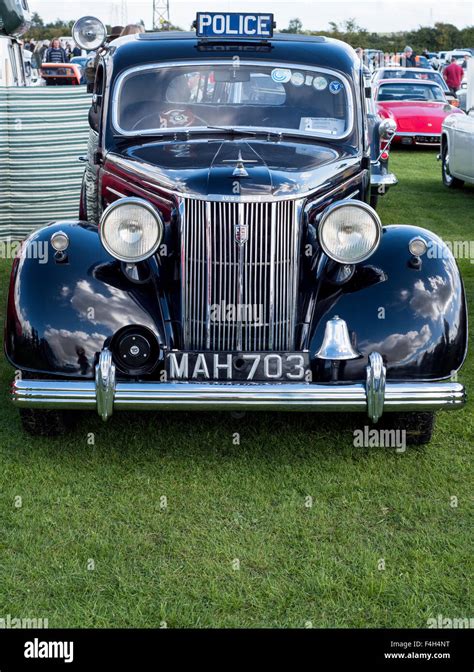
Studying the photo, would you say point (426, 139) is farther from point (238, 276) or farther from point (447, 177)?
point (238, 276)

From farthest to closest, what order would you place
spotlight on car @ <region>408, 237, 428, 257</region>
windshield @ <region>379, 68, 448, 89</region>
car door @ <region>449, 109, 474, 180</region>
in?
1. windshield @ <region>379, 68, 448, 89</region>
2. car door @ <region>449, 109, 474, 180</region>
3. spotlight on car @ <region>408, 237, 428, 257</region>

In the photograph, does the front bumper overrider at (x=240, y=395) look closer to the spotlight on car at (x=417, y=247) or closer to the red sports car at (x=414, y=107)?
the spotlight on car at (x=417, y=247)

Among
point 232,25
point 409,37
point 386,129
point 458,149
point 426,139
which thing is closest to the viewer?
point 232,25

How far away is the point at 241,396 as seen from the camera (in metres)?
4.23

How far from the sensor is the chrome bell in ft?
14.5

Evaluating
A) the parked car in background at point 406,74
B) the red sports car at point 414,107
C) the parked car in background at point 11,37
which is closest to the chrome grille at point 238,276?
the parked car in background at point 11,37

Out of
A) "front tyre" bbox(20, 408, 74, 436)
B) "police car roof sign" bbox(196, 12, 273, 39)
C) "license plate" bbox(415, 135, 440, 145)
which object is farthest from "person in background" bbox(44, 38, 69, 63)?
"front tyre" bbox(20, 408, 74, 436)

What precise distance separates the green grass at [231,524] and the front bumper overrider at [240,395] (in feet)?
1.26

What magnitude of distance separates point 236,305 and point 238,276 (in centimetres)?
14

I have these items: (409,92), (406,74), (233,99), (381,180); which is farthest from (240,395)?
(406,74)

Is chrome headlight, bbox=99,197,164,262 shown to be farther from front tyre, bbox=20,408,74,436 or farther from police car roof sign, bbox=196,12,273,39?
police car roof sign, bbox=196,12,273,39
